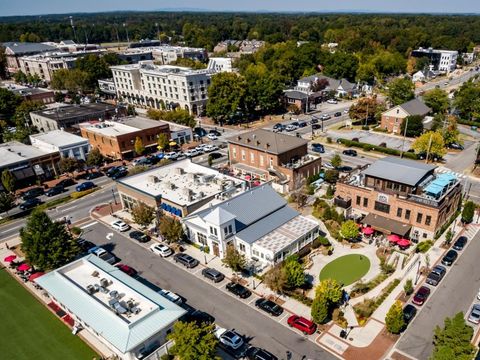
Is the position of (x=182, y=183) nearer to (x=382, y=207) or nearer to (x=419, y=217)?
(x=382, y=207)

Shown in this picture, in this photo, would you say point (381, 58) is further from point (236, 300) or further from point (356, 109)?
point (236, 300)

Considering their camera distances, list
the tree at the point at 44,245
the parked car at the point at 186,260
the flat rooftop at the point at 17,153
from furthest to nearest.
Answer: the flat rooftop at the point at 17,153 < the parked car at the point at 186,260 < the tree at the point at 44,245

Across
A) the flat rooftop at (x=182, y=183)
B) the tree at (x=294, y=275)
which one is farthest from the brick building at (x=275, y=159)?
the tree at (x=294, y=275)

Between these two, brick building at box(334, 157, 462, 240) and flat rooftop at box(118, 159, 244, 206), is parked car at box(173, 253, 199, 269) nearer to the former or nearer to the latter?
flat rooftop at box(118, 159, 244, 206)

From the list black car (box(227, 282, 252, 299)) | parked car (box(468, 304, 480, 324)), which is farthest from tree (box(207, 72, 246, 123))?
parked car (box(468, 304, 480, 324))

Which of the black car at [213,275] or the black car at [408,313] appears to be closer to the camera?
the black car at [408,313]

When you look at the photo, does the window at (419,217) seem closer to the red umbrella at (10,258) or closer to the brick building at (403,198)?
the brick building at (403,198)

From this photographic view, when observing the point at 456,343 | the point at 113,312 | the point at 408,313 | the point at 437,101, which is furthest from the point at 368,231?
the point at 437,101
